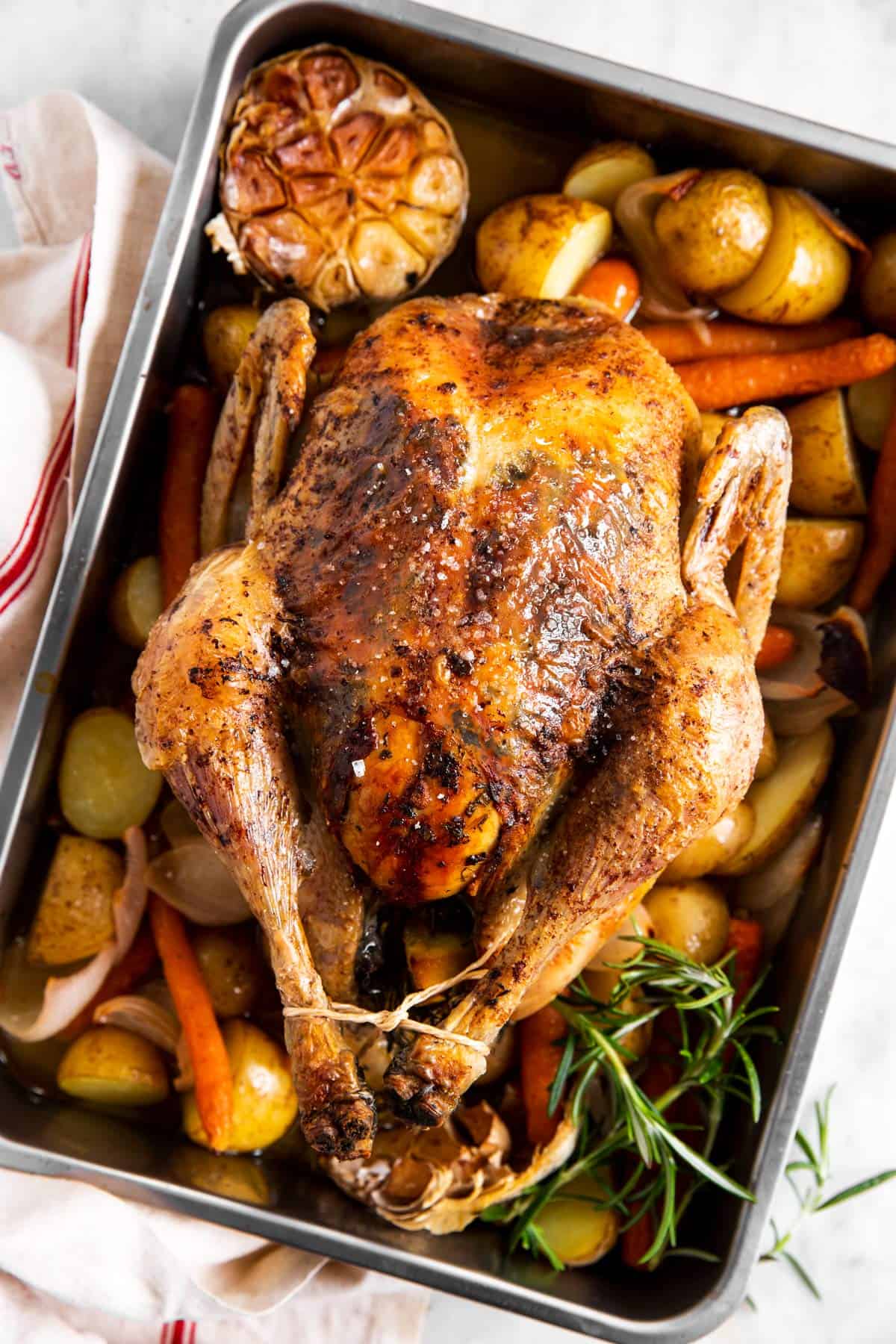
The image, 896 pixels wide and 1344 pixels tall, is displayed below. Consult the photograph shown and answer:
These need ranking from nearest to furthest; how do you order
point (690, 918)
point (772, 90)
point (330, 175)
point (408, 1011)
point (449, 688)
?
point (449, 688)
point (408, 1011)
point (330, 175)
point (690, 918)
point (772, 90)

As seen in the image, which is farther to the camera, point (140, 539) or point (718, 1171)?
point (140, 539)

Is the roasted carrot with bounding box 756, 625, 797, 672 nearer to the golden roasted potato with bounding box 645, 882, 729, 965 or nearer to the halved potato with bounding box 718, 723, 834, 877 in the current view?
the halved potato with bounding box 718, 723, 834, 877

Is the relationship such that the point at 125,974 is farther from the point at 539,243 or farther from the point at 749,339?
the point at 749,339

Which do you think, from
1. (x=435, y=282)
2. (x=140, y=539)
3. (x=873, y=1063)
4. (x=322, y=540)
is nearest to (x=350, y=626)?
(x=322, y=540)

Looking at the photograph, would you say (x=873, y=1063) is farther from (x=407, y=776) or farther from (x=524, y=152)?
(x=524, y=152)

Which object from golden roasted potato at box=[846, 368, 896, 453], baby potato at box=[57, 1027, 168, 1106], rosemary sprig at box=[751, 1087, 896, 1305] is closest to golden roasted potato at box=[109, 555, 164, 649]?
baby potato at box=[57, 1027, 168, 1106]

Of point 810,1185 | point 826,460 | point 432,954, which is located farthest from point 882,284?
point 810,1185

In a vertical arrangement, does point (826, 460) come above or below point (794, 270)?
below

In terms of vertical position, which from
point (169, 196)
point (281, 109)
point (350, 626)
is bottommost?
point (350, 626)
